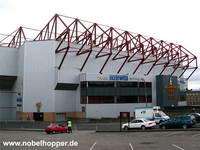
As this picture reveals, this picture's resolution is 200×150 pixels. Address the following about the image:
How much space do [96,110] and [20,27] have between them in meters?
28.3

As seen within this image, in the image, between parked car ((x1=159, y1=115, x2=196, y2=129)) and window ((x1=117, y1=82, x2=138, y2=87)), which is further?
window ((x1=117, y1=82, x2=138, y2=87))

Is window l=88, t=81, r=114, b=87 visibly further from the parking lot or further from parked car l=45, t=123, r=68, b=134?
the parking lot

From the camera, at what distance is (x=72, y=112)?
6375 centimetres

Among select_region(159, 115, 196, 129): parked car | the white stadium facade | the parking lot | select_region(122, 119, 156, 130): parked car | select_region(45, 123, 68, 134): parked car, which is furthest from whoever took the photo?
the white stadium facade

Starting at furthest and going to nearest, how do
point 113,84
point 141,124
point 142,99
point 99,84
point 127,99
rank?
1. point 142,99
2. point 127,99
3. point 113,84
4. point 99,84
5. point 141,124

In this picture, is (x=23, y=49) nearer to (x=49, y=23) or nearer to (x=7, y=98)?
(x=49, y=23)

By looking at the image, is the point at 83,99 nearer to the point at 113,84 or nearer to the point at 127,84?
the point at 113,84

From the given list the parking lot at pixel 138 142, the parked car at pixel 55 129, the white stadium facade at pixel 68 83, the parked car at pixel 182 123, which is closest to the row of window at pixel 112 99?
the white stadium facade at pixel 68 83

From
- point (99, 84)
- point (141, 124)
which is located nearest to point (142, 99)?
point (99, 84)

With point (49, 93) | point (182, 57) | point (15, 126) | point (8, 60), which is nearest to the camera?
point (15, 126)

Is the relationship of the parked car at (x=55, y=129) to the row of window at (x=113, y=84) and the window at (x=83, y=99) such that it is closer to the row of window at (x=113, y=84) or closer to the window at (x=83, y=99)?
the window at (x=83, y=99)

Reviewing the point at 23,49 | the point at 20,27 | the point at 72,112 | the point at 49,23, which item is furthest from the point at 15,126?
the point at 20,27

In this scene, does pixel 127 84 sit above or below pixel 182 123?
above

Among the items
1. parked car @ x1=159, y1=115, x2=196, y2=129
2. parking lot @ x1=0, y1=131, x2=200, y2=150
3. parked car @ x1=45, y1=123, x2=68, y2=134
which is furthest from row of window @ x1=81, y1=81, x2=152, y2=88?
parking lot @ x1=0, y1=131, x2=200, y2=150
